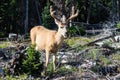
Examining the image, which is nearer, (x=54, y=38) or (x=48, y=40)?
(x=54, y=38)

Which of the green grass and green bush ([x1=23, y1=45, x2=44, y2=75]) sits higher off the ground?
green bush ([x1=23, y1=45, x2=44, y2=75])

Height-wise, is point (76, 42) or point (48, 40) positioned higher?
point (48, 40)

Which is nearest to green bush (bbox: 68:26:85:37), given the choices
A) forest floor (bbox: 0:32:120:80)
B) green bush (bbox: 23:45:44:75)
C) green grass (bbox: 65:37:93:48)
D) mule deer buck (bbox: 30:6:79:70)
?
green grass (bbox: 65:37:93:48)

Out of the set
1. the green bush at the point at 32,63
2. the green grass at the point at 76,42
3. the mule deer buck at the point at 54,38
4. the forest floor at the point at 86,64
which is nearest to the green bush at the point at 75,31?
the green grass at the point at 76,42

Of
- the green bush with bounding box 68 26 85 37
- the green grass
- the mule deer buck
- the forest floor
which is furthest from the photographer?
the green bush with bounding box 68 26 85 37

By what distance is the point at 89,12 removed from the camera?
33344 millimetres

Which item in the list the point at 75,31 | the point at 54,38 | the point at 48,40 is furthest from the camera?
the point at 75,31

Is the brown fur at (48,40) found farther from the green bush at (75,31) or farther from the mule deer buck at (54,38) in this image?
the green bush at (75,31)

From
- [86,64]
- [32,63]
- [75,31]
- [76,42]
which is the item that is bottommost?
[75,31]

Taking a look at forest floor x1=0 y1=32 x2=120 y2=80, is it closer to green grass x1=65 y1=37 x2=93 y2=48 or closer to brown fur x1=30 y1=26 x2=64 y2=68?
brown fur x1=30 y1=26 x2=64 y2=68

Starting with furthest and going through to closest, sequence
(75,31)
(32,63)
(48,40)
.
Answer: (75,31), (48,40), (32,63)

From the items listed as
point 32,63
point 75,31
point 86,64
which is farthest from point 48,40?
point 75,31

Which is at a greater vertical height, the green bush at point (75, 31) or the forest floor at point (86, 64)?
the forest floor at point (86, 64)

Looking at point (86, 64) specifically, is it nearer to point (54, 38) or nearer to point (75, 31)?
point (54, 38)
